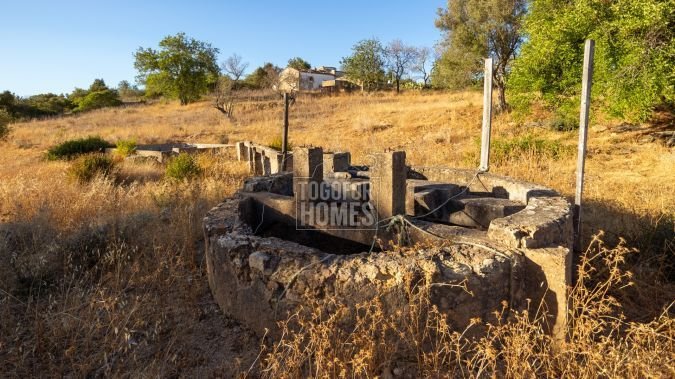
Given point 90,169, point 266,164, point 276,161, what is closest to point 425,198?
point 276,161

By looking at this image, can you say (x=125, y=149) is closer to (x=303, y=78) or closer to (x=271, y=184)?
(x=271, y=184)

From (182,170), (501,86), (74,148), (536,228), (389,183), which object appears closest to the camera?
(536,228)

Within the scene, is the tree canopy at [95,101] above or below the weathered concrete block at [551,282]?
above

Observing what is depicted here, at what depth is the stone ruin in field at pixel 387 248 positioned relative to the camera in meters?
2.66

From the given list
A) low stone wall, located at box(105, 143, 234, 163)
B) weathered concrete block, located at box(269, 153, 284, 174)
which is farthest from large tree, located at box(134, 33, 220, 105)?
weathered concrete block, located at box(269, 153, 284, 174)

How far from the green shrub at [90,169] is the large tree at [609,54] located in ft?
33.5

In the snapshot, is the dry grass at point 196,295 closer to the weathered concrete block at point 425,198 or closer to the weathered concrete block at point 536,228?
the weathered concrete block at point 536,228

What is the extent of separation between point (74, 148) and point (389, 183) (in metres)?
13.5

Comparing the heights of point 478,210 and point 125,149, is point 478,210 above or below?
below

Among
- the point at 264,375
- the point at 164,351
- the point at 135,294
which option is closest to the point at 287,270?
the point at 264,375

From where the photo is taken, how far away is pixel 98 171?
8.58 metres

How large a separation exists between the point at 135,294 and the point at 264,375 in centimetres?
198

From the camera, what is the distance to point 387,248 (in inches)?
143

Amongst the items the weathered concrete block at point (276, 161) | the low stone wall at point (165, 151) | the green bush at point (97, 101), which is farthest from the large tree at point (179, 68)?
the weathered concrete block at point (276, 161)
